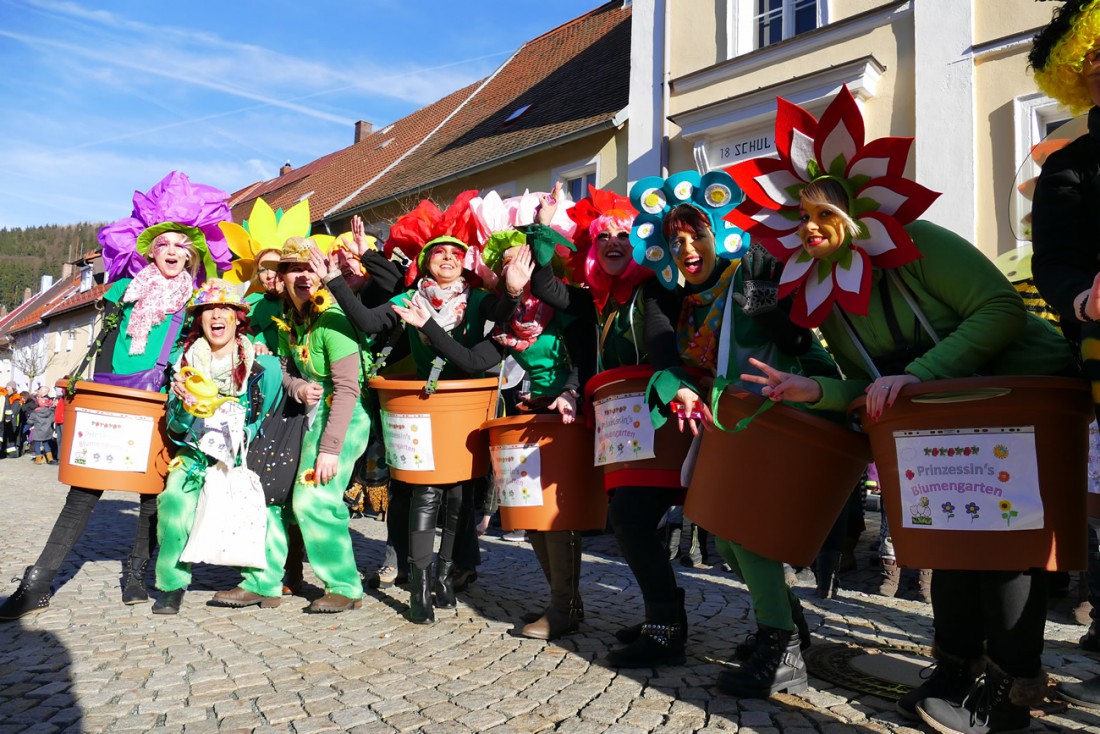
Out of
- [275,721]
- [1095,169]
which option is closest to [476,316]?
[275,721]

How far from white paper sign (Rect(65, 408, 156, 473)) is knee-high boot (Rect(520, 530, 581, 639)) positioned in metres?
2.20

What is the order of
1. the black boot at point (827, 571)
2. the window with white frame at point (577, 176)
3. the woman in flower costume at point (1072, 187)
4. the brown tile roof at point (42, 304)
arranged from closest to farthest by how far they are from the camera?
the woman in flower costume at point (1072, 187) < the black boot at point (827, 571) < the window with white frame at point (577, 176) < the brown tile roof at point (42, 304)

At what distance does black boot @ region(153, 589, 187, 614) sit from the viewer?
14.0 feet

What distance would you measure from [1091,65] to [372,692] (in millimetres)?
2927

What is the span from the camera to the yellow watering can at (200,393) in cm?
429

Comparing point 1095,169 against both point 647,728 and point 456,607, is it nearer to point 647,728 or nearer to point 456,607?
point 647,728

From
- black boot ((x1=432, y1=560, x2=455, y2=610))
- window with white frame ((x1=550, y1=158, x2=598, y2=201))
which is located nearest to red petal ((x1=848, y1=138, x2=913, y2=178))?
black boot ((x1=432, y1=560, x2=455, y2=610))

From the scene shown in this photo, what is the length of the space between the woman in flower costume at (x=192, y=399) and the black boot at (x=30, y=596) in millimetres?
530

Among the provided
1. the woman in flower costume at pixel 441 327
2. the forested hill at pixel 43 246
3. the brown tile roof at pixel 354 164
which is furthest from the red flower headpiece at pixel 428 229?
the forested hill at pixel 43 246

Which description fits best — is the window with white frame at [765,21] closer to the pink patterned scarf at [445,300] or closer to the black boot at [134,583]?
the pink patterned scarf at [445,300]

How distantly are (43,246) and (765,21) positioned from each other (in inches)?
5515

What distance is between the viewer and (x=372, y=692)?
3.05 metres

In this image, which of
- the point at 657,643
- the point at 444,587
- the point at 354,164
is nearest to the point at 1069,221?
the point at 657,643

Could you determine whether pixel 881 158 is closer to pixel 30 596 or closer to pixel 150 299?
pixel 150 299
